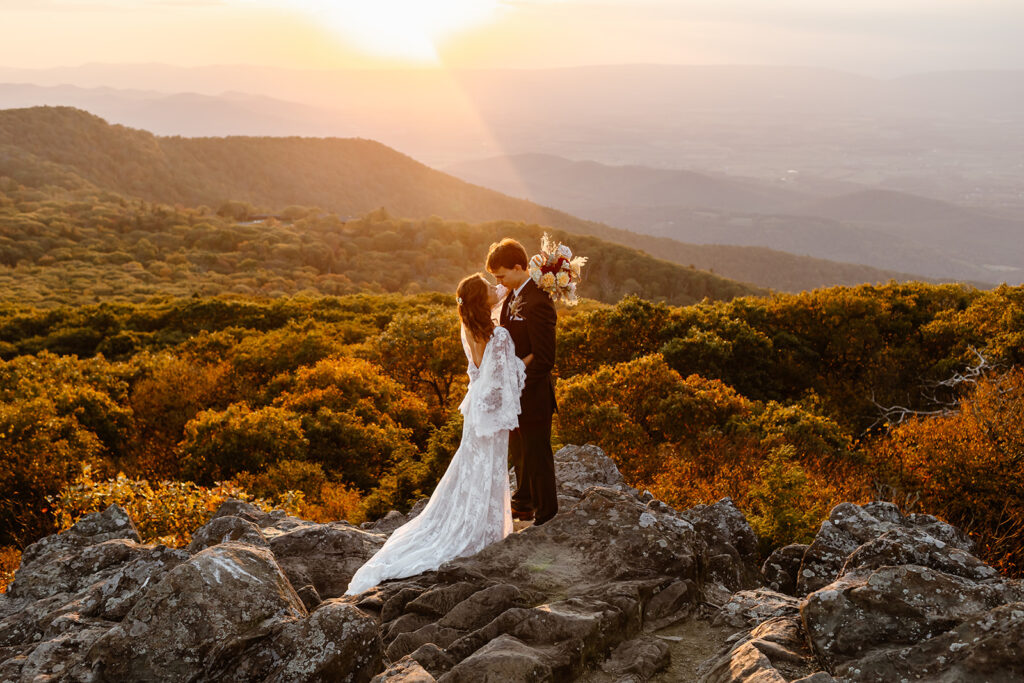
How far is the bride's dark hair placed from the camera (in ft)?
25.9

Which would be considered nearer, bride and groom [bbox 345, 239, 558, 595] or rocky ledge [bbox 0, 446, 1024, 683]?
rocky ledge [bbox 0, 446, 1024, 683]

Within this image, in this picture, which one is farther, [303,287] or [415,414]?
[303,287]

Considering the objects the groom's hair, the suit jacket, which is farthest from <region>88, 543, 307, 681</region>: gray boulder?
the groom's hair

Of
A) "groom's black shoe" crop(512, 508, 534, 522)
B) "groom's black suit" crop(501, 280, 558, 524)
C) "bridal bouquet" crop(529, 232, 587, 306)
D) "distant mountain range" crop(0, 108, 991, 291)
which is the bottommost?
"groom's black shoe" crop(512, 508, 534, 522)

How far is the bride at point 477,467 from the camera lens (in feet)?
25.7

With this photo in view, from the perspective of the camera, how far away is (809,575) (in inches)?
282

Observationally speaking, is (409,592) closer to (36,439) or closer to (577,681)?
(577,681)

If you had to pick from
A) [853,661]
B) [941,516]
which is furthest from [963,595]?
[941,516]

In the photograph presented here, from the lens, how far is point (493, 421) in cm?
801

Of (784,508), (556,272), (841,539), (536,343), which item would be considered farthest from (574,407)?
(841,539)

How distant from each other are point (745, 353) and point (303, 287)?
2164 inches

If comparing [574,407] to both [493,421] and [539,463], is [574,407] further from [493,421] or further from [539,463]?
[493,421]

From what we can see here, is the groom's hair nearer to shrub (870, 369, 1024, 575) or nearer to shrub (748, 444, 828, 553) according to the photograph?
shrub (748, 444, 828, 553)

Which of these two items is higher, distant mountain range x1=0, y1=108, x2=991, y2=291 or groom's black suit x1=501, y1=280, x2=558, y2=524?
distant mountain range x1=0, y1=108, x2=991, y2=291
